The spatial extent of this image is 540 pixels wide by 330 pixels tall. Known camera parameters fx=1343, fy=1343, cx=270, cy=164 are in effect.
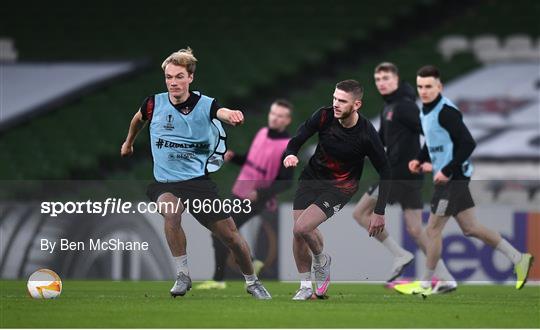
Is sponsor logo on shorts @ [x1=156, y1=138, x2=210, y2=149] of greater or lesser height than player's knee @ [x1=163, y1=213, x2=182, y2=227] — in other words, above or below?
above

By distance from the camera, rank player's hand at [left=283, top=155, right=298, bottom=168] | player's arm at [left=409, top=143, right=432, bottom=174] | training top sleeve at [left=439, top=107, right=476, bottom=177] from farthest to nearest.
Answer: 1. player's arm at [left=409, top=143, right=432, bottom=174]
2. training top sleeve at [left=439, top=107, right=476, bottom=177]
3. player's hand at [left=283, top=155, right=298, bottom=168]

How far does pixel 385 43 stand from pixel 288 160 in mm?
13491

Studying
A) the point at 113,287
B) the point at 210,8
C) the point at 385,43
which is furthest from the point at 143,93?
the point at 113,287

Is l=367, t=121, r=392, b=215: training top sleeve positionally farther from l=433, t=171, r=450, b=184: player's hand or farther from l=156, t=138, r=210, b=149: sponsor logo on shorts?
l=156, t=138, r=210, b=149: sponsor logo on shorts

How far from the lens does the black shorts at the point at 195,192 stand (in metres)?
10.7

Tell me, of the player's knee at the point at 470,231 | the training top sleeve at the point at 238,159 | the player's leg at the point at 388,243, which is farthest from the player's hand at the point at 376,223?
the training top sleeve at the point at 238,159

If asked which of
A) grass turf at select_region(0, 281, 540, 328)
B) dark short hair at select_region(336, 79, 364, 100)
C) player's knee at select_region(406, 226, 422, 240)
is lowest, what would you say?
grass turf at select_region(0, 281, 540, 328)

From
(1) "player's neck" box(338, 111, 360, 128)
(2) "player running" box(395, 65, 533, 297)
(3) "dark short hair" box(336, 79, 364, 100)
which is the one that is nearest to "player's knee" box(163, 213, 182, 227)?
(1) "player's neck" box(338, 111, 360, 128)

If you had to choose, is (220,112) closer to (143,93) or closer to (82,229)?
(82,229)

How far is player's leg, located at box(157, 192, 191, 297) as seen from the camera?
10.7 meters

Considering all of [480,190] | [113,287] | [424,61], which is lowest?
[113,287]

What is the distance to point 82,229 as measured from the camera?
11570 millimetres

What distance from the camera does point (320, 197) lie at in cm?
1095

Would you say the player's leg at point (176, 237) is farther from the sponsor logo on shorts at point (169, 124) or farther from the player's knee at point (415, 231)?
the player's knee at point (415, 231)
